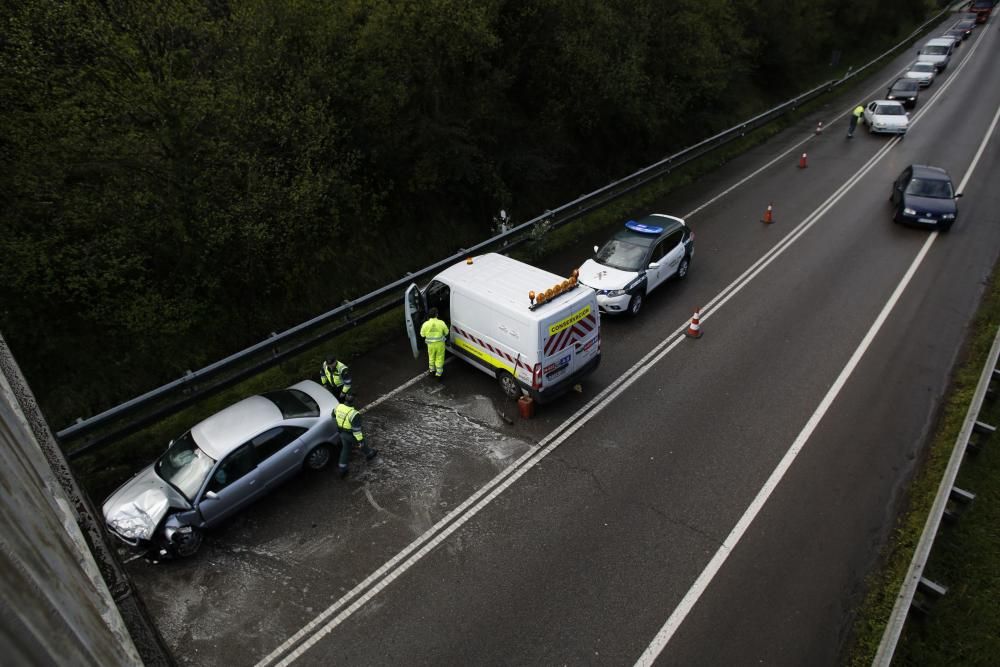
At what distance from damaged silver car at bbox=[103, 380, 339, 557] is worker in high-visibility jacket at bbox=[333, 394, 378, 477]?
1.11ft

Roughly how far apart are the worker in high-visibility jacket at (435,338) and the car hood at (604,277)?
3.97 metres

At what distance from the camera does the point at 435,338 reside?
10.9 meters

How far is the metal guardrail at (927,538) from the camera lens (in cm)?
629

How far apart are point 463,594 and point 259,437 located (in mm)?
3884

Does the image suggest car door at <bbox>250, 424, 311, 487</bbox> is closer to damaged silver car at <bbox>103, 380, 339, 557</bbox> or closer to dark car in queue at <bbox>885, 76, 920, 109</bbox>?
damaged silver car at <bbox>103, 380, 339, 557</bbox>

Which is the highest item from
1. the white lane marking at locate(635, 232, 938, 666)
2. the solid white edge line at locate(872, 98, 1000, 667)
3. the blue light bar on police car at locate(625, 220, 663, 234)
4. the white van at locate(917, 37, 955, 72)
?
the white van at locate(917, 37, 955, 72)

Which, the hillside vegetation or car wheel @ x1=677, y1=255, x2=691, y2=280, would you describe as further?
car wheel @ x1=677, y1=255, x2=691, y2=280

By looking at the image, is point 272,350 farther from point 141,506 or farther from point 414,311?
point 141,506

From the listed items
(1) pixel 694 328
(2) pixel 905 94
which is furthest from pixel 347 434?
(2) pixel 905 94

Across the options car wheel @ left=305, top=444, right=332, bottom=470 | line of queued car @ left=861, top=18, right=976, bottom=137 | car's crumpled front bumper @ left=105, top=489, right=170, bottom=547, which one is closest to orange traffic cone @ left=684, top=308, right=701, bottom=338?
car wheel @ left=305, top=444, right=332, bottom=470

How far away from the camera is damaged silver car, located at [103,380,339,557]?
788cm

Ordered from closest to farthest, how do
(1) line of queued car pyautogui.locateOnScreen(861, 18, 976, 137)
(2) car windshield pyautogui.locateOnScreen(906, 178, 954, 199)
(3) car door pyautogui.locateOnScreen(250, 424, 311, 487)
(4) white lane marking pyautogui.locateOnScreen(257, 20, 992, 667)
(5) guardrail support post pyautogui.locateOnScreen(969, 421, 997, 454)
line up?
(4) white lane marking pyautogui.locateOnScreen(257, 20, 992, 667) → (3) car door pyautogui.locateOnScreen(250, 424, 311, 487) → (5) guardrail support post pyautogui.locateOnScreen(969, 421, 997, 454) → (2) car windshield pyautogui.locateOnScreen(906, 178, 954, 199) → (1) line of queued car pyautogui.locateOnScreen(861, 18, 976, 137)

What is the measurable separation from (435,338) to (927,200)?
51.9 ft

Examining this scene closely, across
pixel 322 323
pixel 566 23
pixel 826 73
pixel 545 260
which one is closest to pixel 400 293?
pixel 322 323
